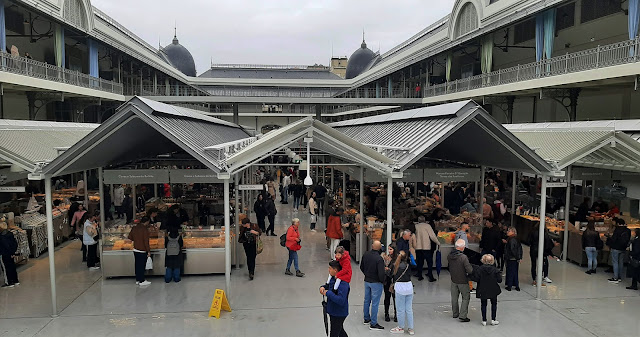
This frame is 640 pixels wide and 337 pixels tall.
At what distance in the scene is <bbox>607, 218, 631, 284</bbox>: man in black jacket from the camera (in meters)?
11.3

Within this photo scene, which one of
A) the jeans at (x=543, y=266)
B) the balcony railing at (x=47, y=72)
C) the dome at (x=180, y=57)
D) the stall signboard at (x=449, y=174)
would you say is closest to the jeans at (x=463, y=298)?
the jeans at (x=543, y=266)

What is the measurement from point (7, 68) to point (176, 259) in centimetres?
1188

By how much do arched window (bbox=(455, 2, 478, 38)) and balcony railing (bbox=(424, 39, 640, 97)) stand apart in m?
3.34

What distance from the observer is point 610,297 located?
10438 millimetres

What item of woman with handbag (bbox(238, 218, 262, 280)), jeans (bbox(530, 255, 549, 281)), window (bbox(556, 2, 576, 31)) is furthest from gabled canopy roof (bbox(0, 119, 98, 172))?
window (bbox(556, 2, 576, 31))

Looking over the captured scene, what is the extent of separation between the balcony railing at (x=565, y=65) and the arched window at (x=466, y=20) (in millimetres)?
3344

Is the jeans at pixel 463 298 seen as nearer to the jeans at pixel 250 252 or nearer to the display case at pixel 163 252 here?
the jeans at pixel 250 252

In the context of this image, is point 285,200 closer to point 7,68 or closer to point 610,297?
point 7,68

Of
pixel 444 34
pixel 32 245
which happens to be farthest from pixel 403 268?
pixel 444 34

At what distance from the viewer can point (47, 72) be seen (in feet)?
69.7

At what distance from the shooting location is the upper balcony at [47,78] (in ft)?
57.7

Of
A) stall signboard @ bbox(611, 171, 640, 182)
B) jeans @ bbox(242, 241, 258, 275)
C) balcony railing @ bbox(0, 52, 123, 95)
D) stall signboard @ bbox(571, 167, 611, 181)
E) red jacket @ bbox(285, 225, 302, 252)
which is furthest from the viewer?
balcony railing @ bbox(0, 52, 123, 95)

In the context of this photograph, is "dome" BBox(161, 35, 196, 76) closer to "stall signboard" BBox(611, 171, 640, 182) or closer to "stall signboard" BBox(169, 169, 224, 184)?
"stall signboard" BBox(169, 169, 224, 184)

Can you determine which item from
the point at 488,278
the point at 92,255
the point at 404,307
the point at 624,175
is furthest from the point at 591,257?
the point at 92,255
